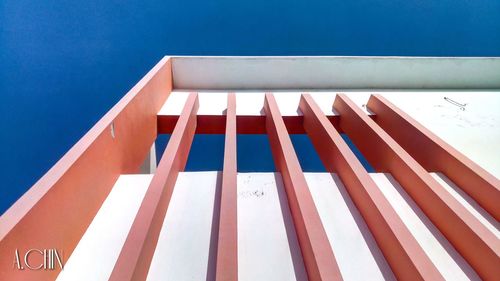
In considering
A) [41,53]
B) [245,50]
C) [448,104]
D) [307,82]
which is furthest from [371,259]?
[41,53]

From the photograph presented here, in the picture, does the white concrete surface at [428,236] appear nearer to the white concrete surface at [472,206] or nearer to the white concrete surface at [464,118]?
the white concrete surface at [472,206]

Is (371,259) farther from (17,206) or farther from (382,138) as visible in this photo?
(17,206)

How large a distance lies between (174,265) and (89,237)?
0.55 metres

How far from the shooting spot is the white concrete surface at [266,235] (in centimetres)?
157

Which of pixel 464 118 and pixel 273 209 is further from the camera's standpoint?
pixel 464 118

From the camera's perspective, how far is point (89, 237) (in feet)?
5.73

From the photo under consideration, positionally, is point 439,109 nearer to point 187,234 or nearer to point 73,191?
point 187,234

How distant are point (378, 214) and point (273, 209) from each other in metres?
0.64

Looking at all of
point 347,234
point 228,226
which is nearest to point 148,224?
point 228,226

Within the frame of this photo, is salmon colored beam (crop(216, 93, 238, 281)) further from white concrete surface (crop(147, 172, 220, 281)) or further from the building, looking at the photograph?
white concrete surface (crop(147, 172, 220, 281))

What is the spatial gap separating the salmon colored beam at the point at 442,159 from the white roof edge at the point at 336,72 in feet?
5.00

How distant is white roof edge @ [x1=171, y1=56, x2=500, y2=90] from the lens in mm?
4930

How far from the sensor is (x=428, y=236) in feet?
5.99

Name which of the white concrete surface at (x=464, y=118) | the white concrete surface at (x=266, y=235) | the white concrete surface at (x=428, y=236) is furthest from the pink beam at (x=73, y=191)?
the white concrete surface at (x=464, y=118)
